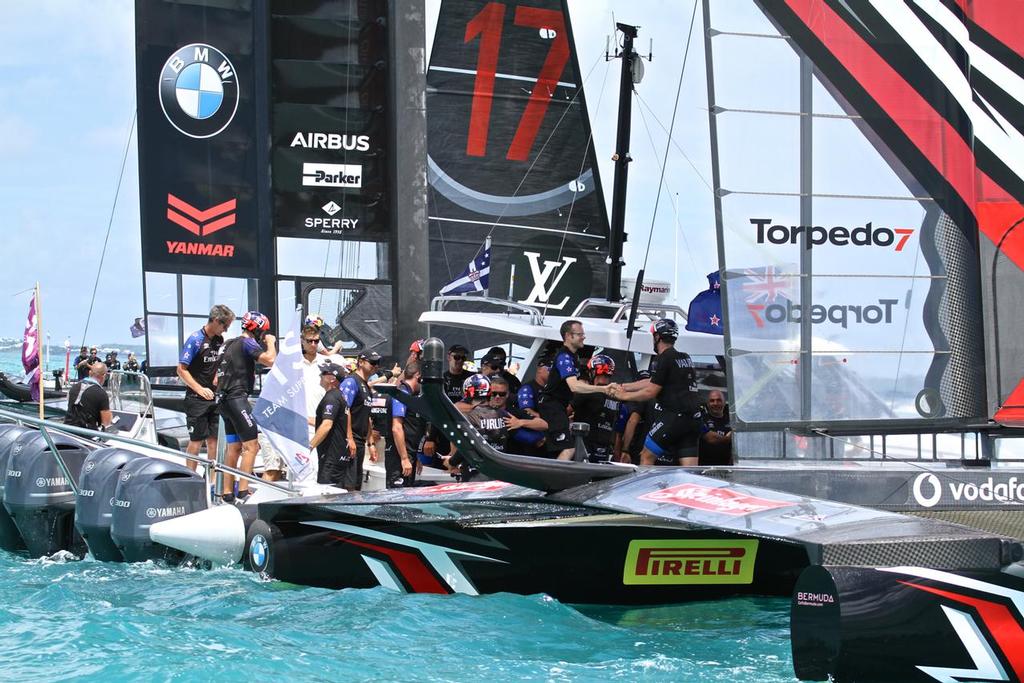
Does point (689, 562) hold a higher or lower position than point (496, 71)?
lower

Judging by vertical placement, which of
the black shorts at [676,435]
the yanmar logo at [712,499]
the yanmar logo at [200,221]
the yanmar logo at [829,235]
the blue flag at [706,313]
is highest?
the yanmar logo at [200,221]

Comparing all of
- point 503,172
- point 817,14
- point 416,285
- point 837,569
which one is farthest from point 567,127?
point 837,569

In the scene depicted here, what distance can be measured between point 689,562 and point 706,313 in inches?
116

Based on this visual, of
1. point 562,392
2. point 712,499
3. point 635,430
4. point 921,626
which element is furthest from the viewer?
point 635,430

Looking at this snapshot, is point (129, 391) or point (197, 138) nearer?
point (129, 391)

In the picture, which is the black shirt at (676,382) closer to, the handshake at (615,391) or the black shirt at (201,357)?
the handshake at (615,391)

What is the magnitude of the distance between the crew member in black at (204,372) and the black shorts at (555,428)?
2532 millimetres

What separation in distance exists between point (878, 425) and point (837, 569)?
1659 millimetres

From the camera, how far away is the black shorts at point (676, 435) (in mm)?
7062

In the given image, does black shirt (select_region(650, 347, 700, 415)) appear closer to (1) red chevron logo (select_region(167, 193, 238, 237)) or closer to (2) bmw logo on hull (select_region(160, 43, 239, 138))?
(1) red chevron logo (select_region(167, 193, 238, 237))

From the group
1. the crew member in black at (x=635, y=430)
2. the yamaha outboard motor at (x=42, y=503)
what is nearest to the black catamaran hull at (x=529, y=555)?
the crew member in black at (x=635, y=430)

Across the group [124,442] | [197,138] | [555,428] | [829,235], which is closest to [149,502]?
[124,442]

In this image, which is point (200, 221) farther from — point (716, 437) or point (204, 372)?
point (716, 437)

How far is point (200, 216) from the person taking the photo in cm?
1102
